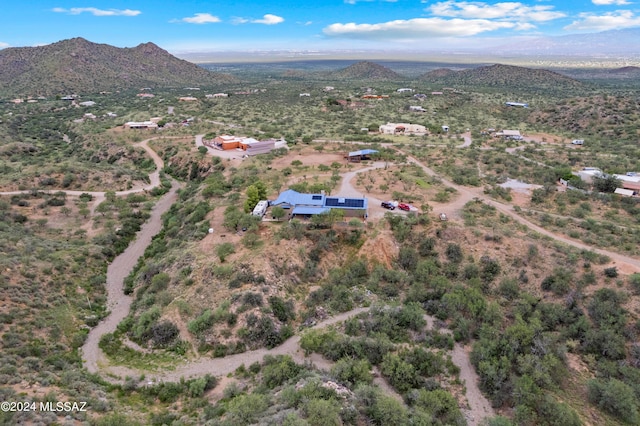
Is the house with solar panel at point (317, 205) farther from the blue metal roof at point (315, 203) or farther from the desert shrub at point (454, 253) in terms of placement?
the desert shrub at point (454, 253)

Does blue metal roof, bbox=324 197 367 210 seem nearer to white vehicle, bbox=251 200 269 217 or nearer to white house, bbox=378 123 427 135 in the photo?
white vehicle, bbox=251 200 269 217

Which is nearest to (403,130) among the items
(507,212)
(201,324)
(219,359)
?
(507,212)

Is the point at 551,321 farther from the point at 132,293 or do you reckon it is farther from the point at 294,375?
the point at 132,293

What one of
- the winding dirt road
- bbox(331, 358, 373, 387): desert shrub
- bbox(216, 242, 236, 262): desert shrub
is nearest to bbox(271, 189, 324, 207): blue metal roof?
bbox(216, 242, 236, 262): desert shrub

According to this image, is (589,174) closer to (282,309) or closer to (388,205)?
(388,205)

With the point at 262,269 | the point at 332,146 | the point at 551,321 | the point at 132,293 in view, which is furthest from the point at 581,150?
the point at 132,293

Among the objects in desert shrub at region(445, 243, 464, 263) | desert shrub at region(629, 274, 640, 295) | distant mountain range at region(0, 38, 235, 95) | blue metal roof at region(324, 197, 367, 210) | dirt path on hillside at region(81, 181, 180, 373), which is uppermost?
distant mountain range at region(0, 38, 235, 95)

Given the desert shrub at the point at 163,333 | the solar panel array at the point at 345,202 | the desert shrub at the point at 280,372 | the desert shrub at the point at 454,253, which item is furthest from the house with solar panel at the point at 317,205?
the desert shrub at the point at 280,372
